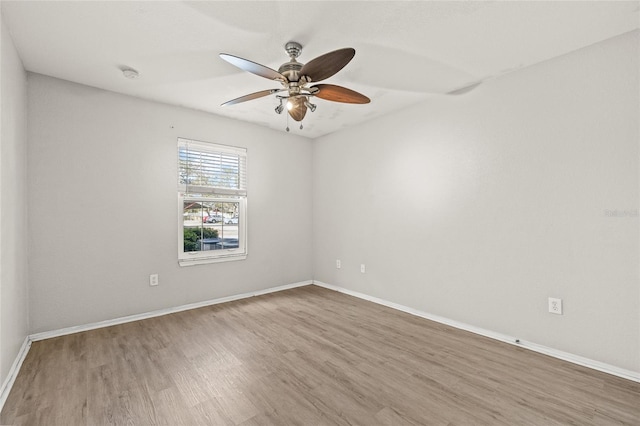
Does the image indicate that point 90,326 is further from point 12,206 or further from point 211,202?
point 211,202

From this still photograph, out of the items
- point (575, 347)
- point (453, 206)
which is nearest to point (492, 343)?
point (575, 347)

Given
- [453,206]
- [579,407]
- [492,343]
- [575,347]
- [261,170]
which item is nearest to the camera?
[579,407]

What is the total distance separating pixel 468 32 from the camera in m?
2.12

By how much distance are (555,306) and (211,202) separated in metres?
3.82

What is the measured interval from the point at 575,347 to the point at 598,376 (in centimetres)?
24

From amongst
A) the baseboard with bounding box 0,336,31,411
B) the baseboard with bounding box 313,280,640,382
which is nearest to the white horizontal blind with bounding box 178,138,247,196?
the baseboard with bounding box 0,336,31,411

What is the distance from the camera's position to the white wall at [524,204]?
217 centimetres

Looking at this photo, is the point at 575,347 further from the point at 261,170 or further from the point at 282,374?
the point at 261,170

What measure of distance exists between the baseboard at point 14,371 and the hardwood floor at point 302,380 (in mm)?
39

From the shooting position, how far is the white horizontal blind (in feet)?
11.9

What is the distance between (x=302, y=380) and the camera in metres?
2.06

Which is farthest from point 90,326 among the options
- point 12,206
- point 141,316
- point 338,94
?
point 338,94

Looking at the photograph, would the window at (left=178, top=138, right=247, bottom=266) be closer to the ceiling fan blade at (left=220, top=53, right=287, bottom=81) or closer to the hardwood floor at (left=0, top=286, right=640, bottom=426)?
the hardwood floor at (left=0, top=286, right=640, bottom=426)

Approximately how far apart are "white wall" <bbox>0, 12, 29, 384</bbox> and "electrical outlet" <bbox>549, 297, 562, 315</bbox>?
401 centimetres
